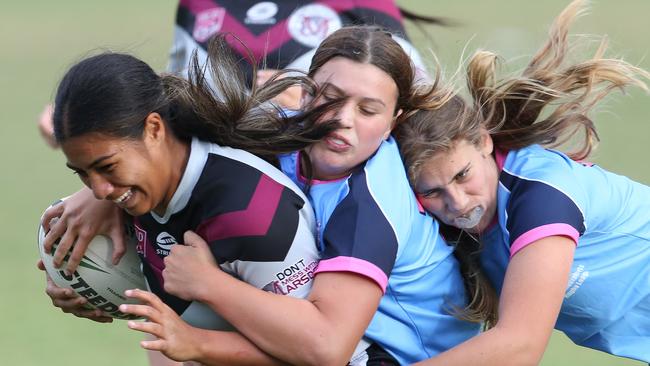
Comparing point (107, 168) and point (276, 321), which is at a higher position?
point (107, 168)

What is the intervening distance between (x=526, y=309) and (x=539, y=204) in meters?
0.34

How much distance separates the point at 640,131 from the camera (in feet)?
39.1

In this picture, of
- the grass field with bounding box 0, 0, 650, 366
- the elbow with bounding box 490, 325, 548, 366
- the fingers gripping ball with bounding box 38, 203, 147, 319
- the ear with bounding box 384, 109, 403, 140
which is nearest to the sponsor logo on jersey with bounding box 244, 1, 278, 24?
the grass field with bounding box 0, 0, 650, 366

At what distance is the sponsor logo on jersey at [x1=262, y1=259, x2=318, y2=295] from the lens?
3.82 metres

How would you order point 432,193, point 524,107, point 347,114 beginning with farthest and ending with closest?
point 524,107 < point 432,193 < point 347,114

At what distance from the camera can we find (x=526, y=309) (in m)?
3.84

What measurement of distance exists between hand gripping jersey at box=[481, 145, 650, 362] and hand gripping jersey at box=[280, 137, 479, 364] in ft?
0.69

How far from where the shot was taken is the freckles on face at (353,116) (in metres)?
3.98

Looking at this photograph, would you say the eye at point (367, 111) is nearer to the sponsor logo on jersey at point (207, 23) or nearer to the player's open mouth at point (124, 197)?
the player's open mouth at point (124, 197)

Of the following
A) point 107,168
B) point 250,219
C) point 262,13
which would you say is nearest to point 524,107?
point 250,219

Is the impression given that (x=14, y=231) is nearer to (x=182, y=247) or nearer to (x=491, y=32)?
(x=182, y=247)

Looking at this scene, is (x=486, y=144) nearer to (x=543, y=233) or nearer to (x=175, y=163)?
(x=543, y=233)

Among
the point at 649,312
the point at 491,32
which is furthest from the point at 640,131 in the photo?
the point at 649,312

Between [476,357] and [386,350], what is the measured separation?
0.35 metres
